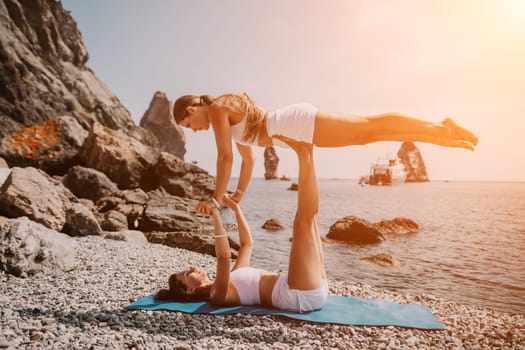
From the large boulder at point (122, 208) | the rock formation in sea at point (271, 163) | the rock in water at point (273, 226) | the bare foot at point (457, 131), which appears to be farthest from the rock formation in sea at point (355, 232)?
the rock formation in sea at point (271, 163)

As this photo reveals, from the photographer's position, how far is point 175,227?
15461 mm

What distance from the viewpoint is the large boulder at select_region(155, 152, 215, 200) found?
70.9 feet

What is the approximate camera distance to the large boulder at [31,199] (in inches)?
345

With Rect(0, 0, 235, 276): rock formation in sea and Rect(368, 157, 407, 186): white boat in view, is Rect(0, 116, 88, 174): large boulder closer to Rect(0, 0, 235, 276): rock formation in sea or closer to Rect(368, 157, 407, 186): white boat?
Rect(0, 0, 235, 276): rock formation in sea

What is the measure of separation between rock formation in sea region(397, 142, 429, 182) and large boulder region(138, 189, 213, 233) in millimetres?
139964

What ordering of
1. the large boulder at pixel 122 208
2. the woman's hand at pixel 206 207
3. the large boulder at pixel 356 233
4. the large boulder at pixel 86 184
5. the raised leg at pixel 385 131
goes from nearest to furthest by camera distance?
the raised leg at pixel 385 131 < the woman's hand at pixel 206 207 < the large boulder at pixel 122 208 < the large boulder at pixel 86 184 < the large boulder at pixel 356 233

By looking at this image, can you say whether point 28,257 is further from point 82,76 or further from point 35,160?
point 82,76

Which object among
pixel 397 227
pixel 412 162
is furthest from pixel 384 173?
pixel 397 227

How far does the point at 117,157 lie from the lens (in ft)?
67.8

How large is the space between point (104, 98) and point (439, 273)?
44.1 meters

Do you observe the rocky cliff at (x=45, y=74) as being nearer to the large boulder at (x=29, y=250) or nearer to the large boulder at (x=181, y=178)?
the large boulder at (x=181, y=178)

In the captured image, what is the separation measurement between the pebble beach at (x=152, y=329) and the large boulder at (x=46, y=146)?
50.8 ft

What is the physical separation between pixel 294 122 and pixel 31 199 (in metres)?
7.87

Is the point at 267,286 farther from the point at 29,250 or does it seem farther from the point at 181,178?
the point at 181,178
